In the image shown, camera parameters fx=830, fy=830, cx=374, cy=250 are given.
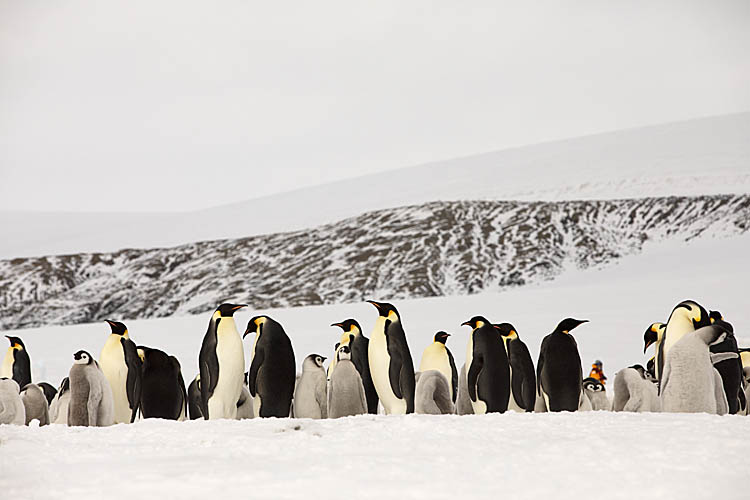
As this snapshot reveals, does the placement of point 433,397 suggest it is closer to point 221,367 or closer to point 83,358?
point 221,367


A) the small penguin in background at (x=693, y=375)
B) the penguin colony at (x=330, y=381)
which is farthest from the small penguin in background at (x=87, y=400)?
the small penguin in background at (x=693, y=375)

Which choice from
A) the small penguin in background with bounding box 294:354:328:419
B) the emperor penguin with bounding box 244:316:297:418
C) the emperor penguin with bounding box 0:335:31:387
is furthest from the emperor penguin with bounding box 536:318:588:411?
the emperor penguin with bounding box 0:335:31:387

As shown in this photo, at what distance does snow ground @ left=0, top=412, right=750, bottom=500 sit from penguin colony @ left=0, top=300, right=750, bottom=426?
5.92 ft

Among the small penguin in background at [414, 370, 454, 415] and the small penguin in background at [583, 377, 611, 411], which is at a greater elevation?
the small penguin in background at [414, 370, 454, 415]

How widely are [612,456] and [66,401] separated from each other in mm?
4262

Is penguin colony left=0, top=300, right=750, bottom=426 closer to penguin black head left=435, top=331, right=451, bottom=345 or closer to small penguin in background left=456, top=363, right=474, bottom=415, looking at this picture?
small penguin in background left=456, top=363, right=474, bottom=415

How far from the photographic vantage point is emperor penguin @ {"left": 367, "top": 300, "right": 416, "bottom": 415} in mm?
5859

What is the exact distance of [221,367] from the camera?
538 cm

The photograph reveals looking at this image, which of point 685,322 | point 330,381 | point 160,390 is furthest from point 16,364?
point 685,322

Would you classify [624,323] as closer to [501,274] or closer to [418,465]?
[501,274]

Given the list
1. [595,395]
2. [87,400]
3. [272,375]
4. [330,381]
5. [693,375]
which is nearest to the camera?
[693,375]

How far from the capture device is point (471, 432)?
3.21m

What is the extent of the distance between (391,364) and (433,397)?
376 millimetres

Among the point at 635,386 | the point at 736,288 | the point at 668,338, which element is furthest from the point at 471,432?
the point at 736,288
